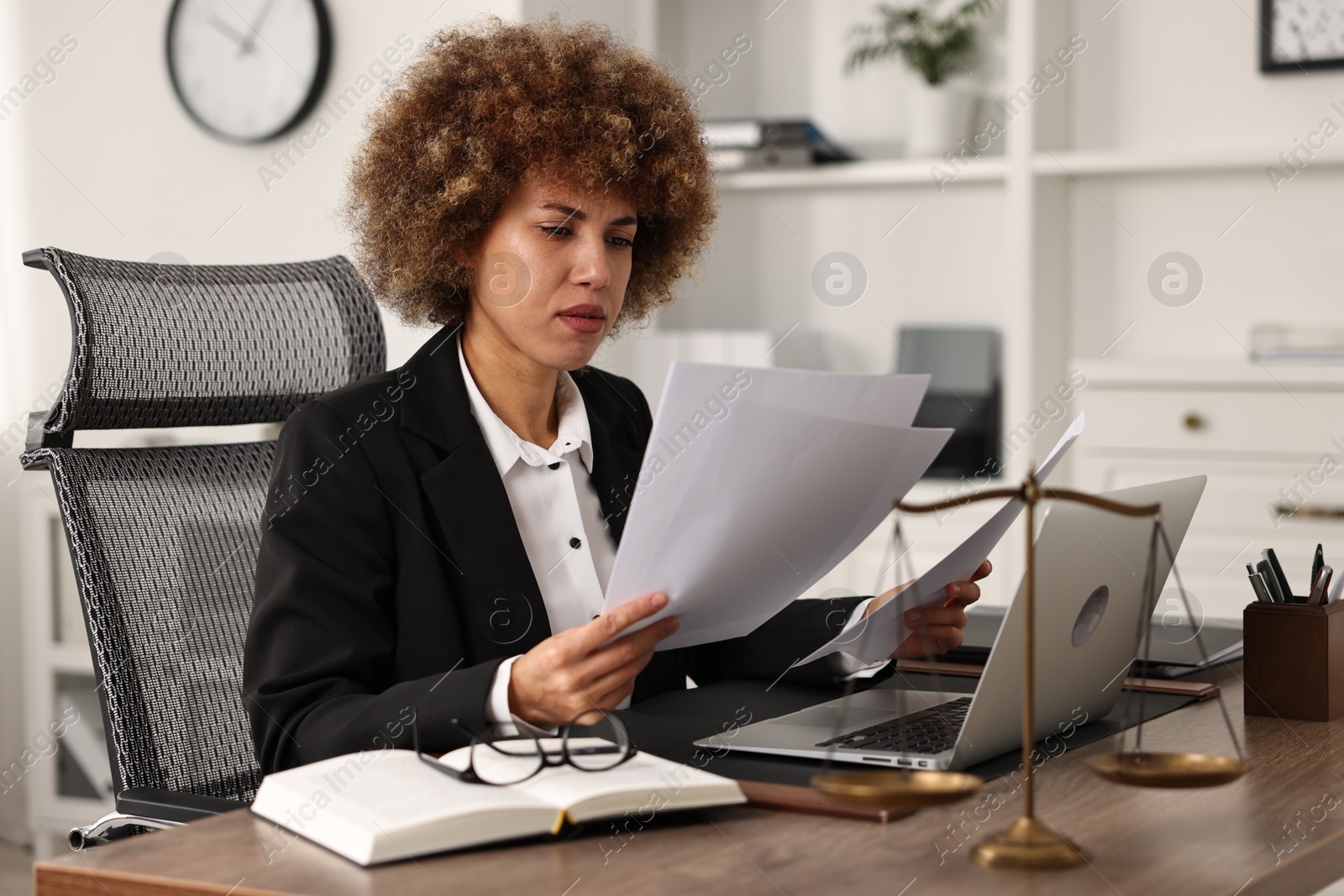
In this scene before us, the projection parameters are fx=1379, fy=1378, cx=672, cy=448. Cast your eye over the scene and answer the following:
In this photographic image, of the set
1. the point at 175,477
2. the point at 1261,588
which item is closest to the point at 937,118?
the point at 1261,588

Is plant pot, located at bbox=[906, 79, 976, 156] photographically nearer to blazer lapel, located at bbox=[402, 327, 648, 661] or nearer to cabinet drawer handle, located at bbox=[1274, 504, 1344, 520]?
cabinet drawer handle, located at bbox=[1274, 504, 1344, 520]

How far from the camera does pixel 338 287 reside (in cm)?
165

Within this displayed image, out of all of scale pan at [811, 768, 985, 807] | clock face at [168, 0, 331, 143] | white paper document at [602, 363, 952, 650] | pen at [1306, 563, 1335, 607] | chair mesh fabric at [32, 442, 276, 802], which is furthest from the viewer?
clock face at [168, 0, 331, 143]

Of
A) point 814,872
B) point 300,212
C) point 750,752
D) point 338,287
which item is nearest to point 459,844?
point 814,872

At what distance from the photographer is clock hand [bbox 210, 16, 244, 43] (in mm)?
3135

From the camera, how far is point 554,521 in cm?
148

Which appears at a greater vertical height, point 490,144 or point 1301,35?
point 1301,35

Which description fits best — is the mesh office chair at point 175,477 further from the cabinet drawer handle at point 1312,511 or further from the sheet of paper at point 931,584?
the cabinet drawer handle at point 1312,511

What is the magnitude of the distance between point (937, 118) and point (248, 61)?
62.2 inches

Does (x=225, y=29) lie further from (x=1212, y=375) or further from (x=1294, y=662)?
(x=1294, y=662)

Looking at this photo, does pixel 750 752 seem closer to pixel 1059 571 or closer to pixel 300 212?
pixel 1059 571

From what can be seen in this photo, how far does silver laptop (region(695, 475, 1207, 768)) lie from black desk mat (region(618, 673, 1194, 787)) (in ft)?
0.04

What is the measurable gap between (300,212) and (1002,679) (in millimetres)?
2477

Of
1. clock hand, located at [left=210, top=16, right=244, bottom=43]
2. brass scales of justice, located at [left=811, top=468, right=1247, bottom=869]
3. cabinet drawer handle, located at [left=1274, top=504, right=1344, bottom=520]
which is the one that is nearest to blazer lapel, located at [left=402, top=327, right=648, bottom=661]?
brass scales of justice, located at [left=811, top=468, right=1247, bottom=869]
